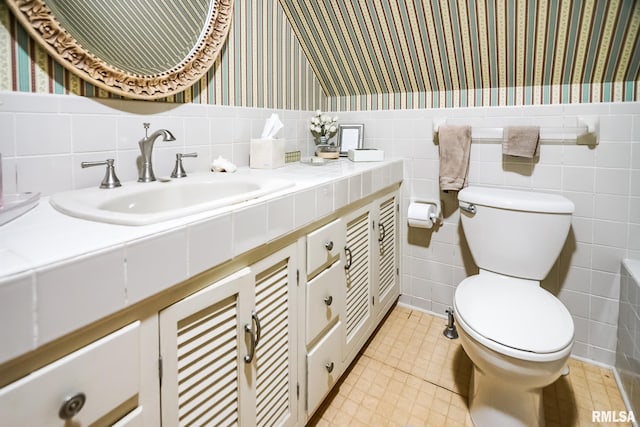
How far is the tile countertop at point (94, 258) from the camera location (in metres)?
0.51

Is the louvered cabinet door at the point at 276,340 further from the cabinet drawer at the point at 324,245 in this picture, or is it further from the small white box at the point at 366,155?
the small white box at the point at 366,155

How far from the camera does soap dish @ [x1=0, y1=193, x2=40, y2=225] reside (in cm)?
78

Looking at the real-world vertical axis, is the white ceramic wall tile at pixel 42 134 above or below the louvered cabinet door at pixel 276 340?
above

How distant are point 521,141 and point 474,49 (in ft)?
1.64

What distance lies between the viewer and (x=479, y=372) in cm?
147

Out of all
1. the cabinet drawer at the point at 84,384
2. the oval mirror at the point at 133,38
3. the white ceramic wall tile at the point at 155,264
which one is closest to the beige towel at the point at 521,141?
the oval mirror at the point at 133,38

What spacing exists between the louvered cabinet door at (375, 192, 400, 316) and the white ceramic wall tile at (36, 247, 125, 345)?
4.66ft

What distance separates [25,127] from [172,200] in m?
0.43

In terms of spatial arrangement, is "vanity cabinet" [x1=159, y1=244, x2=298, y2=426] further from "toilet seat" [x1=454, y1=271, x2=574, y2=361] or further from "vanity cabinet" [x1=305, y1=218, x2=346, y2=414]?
"toilet seat" [x1=454, y1=271, x2=574, y2=361]

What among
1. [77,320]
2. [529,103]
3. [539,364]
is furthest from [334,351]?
[529,103]

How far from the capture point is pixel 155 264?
0.69 m

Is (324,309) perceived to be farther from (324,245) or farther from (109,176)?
(109,176)

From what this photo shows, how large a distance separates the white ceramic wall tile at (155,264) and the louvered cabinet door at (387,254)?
1286 mm

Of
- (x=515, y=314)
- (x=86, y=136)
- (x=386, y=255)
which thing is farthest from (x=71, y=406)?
(x=386, y=255)
